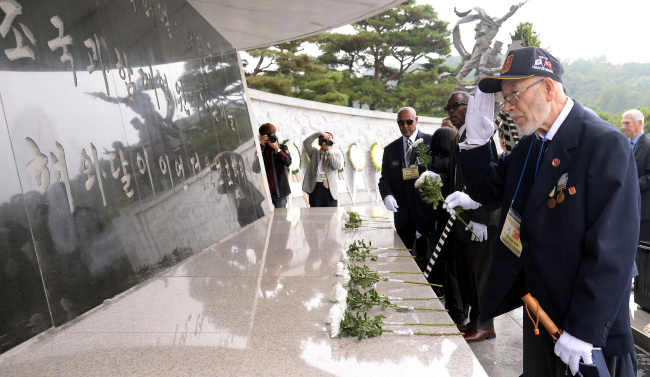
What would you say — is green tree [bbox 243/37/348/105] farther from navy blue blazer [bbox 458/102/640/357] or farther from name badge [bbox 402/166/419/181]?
navy blue blazer [bbox 458/102/640/357]

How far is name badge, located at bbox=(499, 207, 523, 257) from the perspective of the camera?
6.74 ft

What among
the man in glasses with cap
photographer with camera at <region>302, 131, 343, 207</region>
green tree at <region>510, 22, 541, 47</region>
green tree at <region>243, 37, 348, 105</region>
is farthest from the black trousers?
green tree at <region>243, 37, 348, 105</region>

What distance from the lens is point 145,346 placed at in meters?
1.69

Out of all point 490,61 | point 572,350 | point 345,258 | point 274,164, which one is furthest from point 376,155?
point 572,350

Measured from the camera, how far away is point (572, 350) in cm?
174

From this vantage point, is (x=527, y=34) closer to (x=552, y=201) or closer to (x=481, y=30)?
(x=481, y=30)

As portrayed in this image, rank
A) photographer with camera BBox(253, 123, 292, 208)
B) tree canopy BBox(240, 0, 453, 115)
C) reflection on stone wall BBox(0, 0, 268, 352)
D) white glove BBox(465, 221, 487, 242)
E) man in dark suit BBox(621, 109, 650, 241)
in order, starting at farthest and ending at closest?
tree canopy BBox(240, 0, 453, 115)
photographer with camera BBox(253, 123, 292, 208)
man in dark suit BBox(621, 109, 650, 241)
white glove BBox(465, 221, 487, 242)
reflection on stone wall BBox(0, 0, 268, 352)

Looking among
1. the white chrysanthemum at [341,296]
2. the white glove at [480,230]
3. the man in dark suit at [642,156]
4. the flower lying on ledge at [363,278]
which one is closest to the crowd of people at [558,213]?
the flower lying on ledge at [363,278]

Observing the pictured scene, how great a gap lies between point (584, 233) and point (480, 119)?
0.79 m

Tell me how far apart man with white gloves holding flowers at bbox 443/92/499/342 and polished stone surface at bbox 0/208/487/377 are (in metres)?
1.13

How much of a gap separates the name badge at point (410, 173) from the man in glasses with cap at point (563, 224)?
238 centimetres

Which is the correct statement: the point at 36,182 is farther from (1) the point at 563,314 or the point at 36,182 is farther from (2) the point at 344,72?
(2) the point at 344,72

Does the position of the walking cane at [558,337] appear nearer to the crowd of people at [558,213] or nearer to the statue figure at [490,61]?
the crowd of people at [558,213]

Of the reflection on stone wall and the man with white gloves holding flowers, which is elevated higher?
A: the reflection on stone wall
